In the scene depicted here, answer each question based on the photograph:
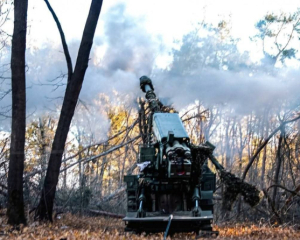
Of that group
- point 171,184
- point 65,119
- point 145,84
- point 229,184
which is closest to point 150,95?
point 145,84

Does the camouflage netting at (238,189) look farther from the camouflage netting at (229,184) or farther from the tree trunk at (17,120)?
the tree trunk at (17,120)

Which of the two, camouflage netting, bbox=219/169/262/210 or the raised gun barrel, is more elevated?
the raised gun barrel

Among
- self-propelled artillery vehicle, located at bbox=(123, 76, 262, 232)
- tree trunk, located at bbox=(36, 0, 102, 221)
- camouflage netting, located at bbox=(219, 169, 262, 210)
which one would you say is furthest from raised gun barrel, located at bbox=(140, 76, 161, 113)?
camouflage netting, located at bbox=(219, 169, 262, 210)

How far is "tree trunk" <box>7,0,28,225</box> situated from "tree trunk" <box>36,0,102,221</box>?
1.14 metres

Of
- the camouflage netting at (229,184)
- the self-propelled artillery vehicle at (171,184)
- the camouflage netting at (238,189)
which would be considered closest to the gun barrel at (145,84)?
the self-propelled artillery vehicle at (171,184)

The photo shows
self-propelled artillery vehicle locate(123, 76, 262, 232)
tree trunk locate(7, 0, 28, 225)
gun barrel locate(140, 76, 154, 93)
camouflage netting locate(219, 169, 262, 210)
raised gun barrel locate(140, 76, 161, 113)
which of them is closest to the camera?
tree trunk locate(7, 0, 28, 225)

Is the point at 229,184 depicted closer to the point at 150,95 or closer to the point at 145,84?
the point at 150,95

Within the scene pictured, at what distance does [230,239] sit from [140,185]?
2574mm

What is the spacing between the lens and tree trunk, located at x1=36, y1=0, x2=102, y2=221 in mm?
10281

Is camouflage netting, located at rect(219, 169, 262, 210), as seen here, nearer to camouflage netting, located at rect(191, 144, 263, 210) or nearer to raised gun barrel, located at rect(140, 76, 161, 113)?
camouflage netting, located at rect(191, 144, 263, 210)

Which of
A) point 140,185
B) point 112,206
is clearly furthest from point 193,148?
point 112,206

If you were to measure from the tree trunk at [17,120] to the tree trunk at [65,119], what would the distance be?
1.14 meters

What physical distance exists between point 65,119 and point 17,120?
1448mm

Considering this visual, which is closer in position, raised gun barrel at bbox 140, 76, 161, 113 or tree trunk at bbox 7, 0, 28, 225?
tree trunk at bbox 7, 0, 28, 225
